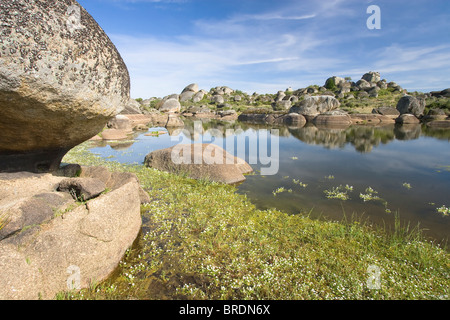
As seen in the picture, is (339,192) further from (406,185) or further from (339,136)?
(339,136)

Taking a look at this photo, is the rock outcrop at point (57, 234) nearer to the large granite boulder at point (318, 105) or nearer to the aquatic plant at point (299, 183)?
the aquatic plant at point (299, 183)

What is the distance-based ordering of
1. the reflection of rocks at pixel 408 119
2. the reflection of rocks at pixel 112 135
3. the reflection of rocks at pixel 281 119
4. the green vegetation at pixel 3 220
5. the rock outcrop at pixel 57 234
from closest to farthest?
the rock outcrop at pixel 57 234, the green vegetation at pixel 3 220, the reflection of rocks at pixel 112 135, the reflection of rocks at pixel 408 119, the reflection of rocks at pixel 281 119

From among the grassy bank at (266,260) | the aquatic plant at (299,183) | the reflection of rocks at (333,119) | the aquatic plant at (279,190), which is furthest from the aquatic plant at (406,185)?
the reflection of rocks at (333,119)

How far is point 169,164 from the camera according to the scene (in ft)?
39.6

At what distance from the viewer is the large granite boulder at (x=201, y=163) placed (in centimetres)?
1107

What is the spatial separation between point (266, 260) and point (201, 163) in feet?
22.4


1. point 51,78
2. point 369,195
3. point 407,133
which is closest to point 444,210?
point 369,195

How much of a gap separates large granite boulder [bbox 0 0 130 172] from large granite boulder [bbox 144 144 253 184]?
5.77 metres

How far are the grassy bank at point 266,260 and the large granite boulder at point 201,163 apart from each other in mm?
3442

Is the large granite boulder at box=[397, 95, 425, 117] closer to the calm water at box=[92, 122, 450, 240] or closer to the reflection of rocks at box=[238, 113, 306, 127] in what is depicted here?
the reflection of rocks at box=[238, 113, 306, 127]

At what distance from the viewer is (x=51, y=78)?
4145 mm

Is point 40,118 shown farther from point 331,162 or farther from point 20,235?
point 331,162
